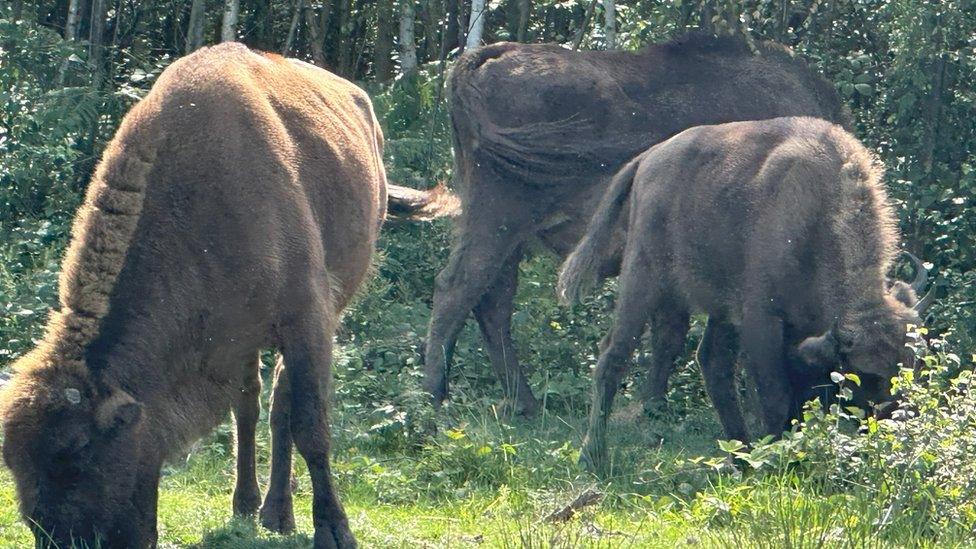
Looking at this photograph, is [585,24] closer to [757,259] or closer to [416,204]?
[416,204]

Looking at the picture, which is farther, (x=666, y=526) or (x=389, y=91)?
(x=389, y=91)

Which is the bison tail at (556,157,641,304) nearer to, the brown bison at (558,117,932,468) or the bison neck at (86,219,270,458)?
the brown bison at (558,117,932,468)

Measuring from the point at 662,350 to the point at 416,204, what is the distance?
1.96 meters

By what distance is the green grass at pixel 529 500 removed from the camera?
17.6 ft

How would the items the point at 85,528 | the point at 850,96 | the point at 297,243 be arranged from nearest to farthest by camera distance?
the point at 85,528 → the point at 297,243 → the point at 850,96

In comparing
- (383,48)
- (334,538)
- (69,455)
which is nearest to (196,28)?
(383,48)

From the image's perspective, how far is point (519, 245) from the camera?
9.98m

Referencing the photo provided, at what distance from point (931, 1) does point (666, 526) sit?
536 cm

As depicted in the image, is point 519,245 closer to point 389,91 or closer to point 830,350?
point 830,350

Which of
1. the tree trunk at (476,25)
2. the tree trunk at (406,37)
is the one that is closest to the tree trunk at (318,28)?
the tree trunk at (406,37)

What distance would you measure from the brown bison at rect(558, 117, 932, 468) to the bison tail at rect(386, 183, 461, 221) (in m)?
Result: 1.03

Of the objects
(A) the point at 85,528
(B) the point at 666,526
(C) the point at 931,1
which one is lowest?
(B) the point at 666,526

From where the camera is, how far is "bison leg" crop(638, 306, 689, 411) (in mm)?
9078

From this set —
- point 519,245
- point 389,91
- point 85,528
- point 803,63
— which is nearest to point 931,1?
point 803,63
